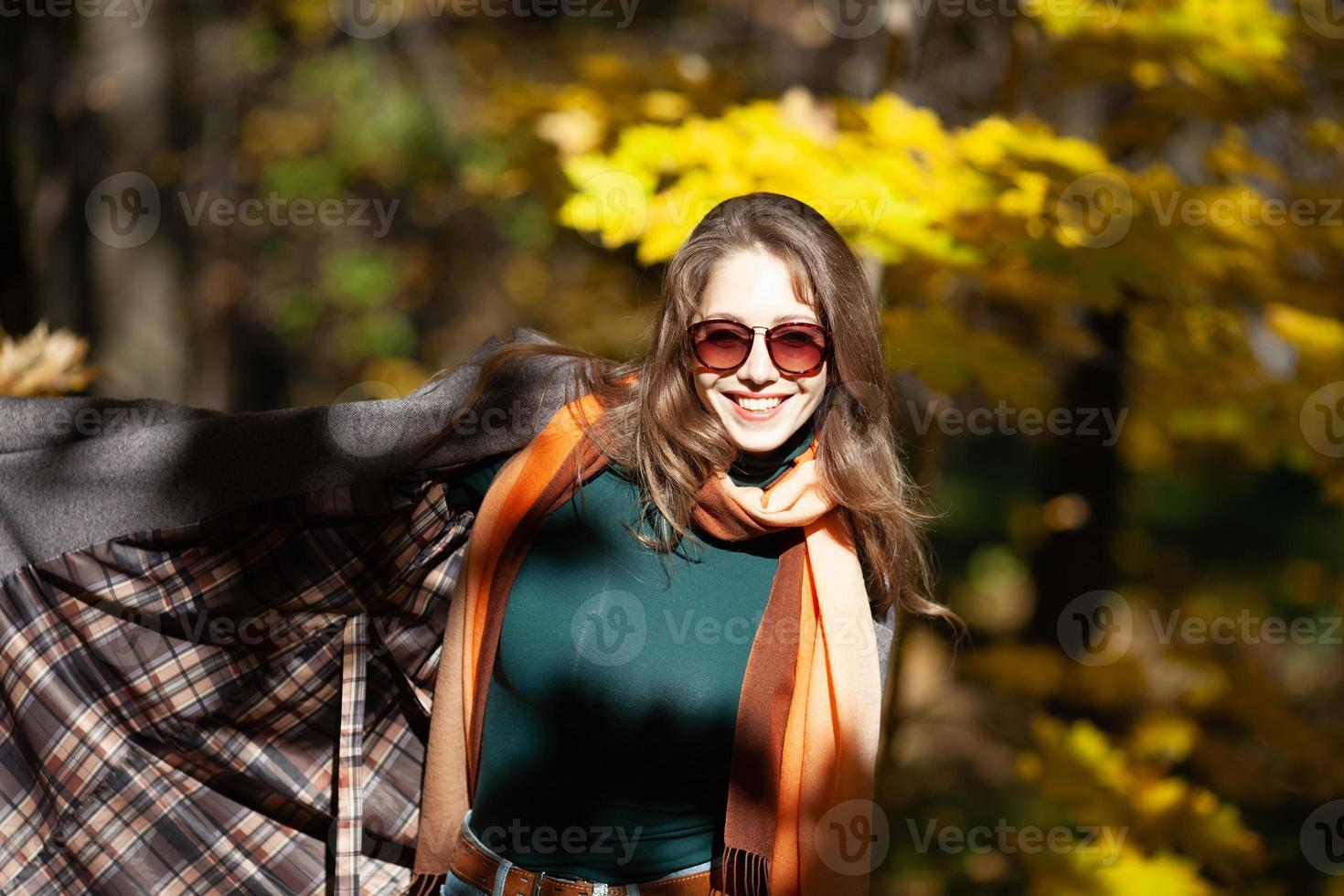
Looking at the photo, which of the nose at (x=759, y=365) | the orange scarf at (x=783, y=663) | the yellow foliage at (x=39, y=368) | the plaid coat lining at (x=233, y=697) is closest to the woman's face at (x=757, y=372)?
the nose at (x=759, y=365)

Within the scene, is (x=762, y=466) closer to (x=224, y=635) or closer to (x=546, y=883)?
(x=546, y=883)

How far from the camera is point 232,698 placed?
85.3 inches

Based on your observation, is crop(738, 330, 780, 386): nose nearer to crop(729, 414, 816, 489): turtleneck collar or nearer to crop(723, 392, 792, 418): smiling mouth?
crop(723, 392, 792, 418): smiling mouth

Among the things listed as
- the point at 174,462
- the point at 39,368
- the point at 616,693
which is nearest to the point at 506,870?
the point at 616,693

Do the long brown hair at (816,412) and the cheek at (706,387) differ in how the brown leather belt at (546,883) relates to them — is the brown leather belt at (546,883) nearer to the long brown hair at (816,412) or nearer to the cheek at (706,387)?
the long brown hair at (816,412)

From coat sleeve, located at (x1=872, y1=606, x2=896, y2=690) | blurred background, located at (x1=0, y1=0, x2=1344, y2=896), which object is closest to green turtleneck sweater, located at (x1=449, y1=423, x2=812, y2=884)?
coat sleeve, located at (x1=872, y1=606, x2=896, y2=690)

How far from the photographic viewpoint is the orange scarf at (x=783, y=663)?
193 cm

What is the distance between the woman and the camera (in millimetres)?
1898

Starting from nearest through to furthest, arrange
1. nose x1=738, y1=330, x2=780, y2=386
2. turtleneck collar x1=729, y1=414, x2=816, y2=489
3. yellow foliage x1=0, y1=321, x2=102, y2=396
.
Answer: nose x1=738, y1=330, x2=780, y2=386 < turtleneck collar x1=729, y1=414, x2=816, y2=489 < yellow foliage x1=0, y1=321, x2=102, y2=396

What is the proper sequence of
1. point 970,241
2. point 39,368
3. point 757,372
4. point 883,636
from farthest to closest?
point 970,241 < point 39,368 < point 883,636 < point 757,372

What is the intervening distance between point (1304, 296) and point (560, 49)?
6834 millimetres

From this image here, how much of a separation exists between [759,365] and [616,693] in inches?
22.9

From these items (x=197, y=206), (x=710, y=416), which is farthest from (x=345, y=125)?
(x=710, y=416)

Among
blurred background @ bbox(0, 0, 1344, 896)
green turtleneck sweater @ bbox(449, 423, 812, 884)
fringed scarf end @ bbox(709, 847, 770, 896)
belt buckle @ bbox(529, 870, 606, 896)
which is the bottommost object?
belt buckle @ bbox(529, 870, 606, 896)
